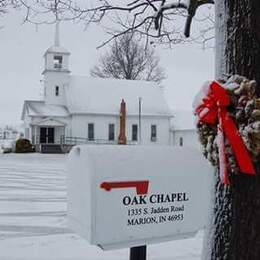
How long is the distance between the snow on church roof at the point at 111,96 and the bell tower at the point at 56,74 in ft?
2.83

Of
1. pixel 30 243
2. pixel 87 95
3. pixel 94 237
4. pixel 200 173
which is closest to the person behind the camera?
pixel 94 237

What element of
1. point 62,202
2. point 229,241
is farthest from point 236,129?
point 62,202

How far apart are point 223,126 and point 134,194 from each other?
1.08 meters

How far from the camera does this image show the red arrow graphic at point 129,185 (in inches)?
104

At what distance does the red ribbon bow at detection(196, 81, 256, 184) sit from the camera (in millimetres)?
1792

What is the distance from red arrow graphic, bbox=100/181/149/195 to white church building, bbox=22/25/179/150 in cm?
3578

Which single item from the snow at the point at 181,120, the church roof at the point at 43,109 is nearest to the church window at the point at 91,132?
the church roof at the point at 43,109

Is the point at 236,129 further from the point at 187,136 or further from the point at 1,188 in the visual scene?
the point at 187,136

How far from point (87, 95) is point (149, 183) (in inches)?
1531

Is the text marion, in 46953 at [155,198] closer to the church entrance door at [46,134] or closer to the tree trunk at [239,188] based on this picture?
the tree trunk at [239,188]

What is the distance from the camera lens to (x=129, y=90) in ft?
141

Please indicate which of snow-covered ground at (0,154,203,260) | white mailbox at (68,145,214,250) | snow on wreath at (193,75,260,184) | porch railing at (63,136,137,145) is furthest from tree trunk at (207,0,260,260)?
porch railing at (63,136,137,145)

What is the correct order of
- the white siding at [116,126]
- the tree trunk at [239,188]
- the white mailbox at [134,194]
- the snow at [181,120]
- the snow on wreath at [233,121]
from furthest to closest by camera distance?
the snow at [181,120]
the white siding at [116,126]
the white mailbox at [134,194]
the tree trunk at [239,188]
the snow on wreath at [233,121]

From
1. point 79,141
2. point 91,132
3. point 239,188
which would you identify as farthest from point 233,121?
point 91,132
